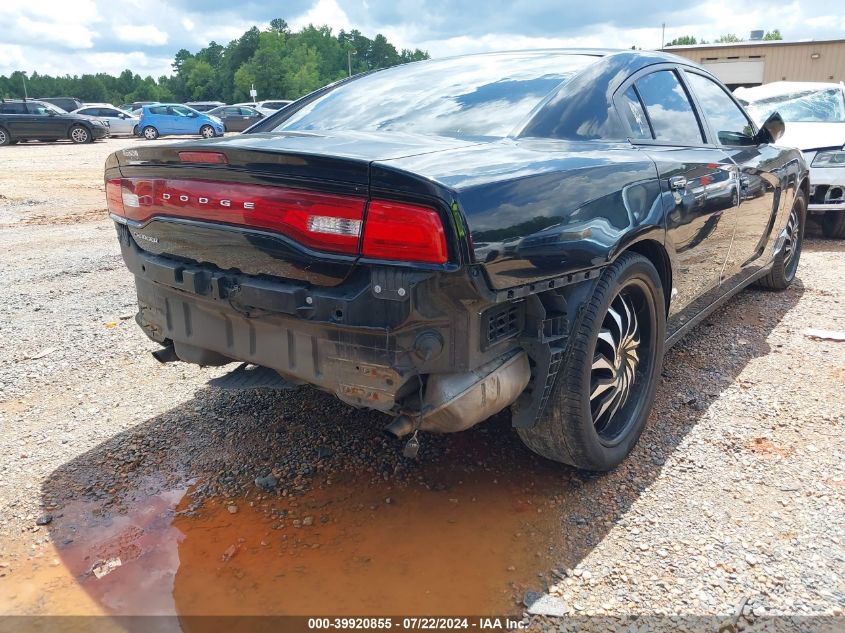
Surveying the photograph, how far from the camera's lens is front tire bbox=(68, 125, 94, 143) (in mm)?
23906

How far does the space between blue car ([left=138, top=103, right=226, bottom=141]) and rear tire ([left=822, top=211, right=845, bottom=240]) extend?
78.7ft

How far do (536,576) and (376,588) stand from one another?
502 millimetres

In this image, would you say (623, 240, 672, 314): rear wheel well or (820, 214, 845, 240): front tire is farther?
(820, 214, 845, 240): front tire

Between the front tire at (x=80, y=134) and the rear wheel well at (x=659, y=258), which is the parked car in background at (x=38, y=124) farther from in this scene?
the rear wheel well at (x=659, y=258)

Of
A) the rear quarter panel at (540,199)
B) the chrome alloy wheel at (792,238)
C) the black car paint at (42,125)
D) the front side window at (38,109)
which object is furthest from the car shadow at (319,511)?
the front side window at (38,109)

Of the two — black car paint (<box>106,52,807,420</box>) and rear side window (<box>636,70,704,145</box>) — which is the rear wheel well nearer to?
black car paint (<box>106,52,807,420</box>)

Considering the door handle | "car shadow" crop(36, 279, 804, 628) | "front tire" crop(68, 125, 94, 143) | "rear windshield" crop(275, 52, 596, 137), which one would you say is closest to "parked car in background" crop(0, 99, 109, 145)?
"front tire" crop(68, 125, 94, 143)

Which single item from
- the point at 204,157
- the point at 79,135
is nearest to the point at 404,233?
the point at 204,157

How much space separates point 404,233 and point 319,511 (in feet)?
3.76

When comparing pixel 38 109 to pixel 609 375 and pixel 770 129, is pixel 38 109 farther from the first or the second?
pixel 609 375

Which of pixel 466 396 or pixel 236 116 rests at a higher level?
pixel 236 116

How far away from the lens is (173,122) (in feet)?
88.8

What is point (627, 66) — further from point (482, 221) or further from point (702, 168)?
point (482, 221)

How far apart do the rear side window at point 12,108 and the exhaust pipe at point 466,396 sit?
25.7 meters
